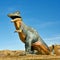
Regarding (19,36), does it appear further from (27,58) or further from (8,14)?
(27,58)

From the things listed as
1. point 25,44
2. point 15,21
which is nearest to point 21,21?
point 15,21

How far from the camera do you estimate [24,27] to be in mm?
13969

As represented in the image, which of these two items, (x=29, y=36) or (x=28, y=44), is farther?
(x=29, y=36)

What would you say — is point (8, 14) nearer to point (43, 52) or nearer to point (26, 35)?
point (26, 35)

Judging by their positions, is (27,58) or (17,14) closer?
(27,58)

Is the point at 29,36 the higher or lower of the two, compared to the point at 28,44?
higher

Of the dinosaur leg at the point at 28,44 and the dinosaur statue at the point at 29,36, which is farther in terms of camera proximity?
the dinosaur statue at the point at 29,36

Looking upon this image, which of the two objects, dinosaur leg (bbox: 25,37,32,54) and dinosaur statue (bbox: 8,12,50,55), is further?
dinosaur statue (bbox: 8,12,50,55)

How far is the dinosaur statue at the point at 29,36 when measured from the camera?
1371 cm

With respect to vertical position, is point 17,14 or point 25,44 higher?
point 17,14

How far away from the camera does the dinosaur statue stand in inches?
540

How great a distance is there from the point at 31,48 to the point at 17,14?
215 cm

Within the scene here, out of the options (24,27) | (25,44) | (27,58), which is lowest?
(27,58)

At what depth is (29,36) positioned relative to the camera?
13781 mm
